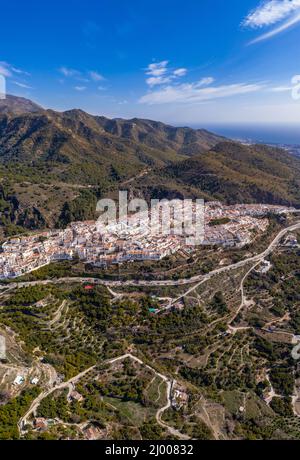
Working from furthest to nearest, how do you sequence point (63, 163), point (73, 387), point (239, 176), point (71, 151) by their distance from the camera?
point (71, 151) < point (63, 163) < point (239, 176) < point (73, 387)

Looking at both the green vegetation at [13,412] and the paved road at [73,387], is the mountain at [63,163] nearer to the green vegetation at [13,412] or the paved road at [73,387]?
the paved road at [73,387]

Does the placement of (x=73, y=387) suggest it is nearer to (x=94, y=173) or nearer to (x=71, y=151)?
(x=94, y=173)

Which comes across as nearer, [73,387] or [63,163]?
[73,387]

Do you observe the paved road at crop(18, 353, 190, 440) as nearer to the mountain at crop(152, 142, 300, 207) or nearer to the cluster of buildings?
the cluster of buildings

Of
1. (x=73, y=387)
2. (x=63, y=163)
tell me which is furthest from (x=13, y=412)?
(x=63, y=163)

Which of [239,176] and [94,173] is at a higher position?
[94,173]

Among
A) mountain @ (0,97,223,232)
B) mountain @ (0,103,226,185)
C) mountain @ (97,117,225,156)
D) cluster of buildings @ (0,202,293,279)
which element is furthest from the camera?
mountain @ (97,117,225,156)

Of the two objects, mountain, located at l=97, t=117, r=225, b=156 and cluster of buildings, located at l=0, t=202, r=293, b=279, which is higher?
mountain, located at l=97, t=117, r=225, b=156

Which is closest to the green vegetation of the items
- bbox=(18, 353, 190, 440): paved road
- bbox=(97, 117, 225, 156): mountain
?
bbox=(18, 353, 190, 440): paved road

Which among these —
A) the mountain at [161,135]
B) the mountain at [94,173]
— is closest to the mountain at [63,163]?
the mountain at [94,173]

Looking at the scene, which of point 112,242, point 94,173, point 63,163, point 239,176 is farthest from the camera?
point 63,163
